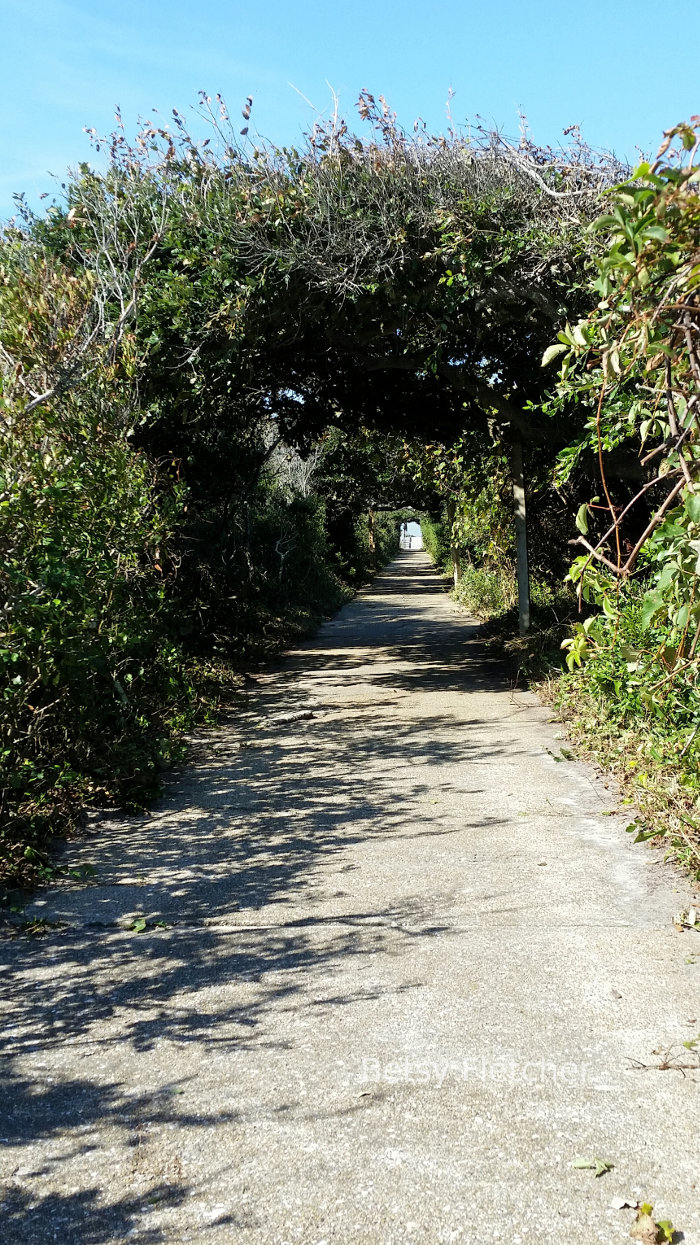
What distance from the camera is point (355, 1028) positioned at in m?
3.35

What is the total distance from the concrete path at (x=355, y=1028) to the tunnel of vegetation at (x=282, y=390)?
88 cm

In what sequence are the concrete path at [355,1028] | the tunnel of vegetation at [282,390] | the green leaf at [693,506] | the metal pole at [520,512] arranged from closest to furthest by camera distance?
the concrete path at [355,1028] < the green leaf at [693,506] < the tunnel of vegetation at [282,390] < the metal pole at [520,512]

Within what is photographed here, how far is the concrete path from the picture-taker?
2.48m

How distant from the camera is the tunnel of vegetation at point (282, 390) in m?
3.59

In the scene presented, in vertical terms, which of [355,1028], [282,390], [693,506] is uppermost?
[282,390]

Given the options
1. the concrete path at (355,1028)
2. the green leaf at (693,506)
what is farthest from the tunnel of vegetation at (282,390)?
the concrete path at (355,1028)

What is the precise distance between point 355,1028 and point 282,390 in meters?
10.7

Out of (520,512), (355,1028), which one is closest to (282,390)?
(520,512)

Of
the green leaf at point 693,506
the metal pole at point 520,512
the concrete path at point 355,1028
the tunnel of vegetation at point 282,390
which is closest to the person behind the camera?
the concrete path at point 355,1028

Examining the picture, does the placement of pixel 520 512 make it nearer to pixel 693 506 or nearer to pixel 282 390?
pixel 282 390

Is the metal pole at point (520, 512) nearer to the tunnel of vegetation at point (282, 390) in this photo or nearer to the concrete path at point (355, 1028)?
the tunnel of vegetation at point (282, 390)

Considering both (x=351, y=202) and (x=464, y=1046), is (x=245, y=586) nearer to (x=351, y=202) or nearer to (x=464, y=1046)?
(x=351, y=202)

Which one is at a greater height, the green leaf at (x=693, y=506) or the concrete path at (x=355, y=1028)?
the green leaf at (x=693, y=506)

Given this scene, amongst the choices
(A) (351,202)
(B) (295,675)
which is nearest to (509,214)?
(A) (351,202)
